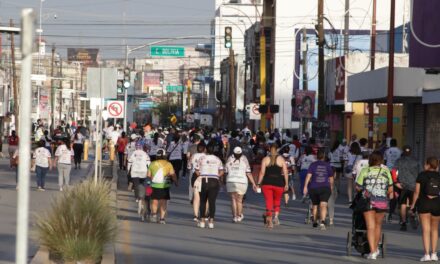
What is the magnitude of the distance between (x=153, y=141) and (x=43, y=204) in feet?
36.6

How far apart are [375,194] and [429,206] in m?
0.90

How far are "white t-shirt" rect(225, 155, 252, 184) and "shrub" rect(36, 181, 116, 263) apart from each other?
807 cm

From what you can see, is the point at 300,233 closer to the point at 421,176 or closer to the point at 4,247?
the point at 421,176

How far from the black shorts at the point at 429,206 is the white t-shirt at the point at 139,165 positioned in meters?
8.99

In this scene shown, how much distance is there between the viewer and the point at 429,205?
17219 millimetres

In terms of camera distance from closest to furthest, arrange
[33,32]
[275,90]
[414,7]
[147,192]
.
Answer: [33,32] < [147,192] < [414,7] < [275,90]

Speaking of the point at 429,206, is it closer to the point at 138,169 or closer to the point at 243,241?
the point at 243,241

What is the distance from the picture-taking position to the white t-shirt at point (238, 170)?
2350cm

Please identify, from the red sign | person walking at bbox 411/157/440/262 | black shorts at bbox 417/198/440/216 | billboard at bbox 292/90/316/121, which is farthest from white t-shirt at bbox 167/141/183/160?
the red sign

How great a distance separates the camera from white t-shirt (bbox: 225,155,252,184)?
77.1ft

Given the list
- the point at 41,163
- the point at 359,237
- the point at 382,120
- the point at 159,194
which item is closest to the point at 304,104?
the point at 382,120

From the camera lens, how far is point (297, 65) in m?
77.8

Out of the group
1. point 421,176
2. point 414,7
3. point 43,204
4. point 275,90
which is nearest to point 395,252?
point 421,176

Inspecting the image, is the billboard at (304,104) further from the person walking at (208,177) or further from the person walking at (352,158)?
the person walking at (208,177)
